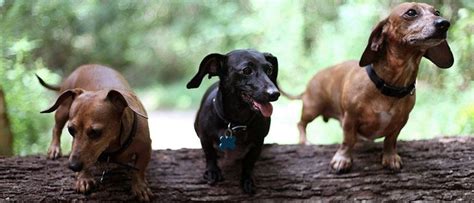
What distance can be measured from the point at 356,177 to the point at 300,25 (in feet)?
8.79

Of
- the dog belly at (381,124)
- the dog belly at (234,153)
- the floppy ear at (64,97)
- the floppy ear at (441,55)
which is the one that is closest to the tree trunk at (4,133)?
the floppy ear at (64,97)

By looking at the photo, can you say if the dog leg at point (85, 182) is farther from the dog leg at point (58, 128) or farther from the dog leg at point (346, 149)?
the dog leg at point (346, 149)

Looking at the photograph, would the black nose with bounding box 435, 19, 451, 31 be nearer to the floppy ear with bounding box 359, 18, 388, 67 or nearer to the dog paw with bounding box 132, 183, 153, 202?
the floppy ear with bounding box 359, 18, 388, 67

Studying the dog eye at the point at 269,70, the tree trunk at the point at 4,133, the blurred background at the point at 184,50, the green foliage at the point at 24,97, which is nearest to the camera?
the dog eye at the point at 269,70

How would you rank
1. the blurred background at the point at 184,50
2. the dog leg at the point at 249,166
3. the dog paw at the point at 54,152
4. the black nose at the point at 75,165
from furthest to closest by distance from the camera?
the blurred background at the point at 184,50 < the dog paw at the point at 54,152 < the dog leg at the point at 249,166 < the black nose at the point at 75,165

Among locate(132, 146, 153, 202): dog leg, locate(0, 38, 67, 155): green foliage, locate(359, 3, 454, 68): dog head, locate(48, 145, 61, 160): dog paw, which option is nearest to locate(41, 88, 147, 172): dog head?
locate(132, 146, 153, 202): dog leg

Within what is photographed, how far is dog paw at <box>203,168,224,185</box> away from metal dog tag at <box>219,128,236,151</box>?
0.56ft

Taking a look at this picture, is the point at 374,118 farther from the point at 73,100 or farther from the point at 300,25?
the point at 300,25

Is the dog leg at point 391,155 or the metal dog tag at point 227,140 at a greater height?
the metal dog tag at point 227,140

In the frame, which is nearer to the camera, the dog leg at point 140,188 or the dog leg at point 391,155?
the dog leg at point 140,188

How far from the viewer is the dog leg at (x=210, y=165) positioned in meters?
3.05

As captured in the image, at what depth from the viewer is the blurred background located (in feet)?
12.9

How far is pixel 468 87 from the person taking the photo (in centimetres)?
423

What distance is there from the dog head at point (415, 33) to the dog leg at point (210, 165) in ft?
3.10
